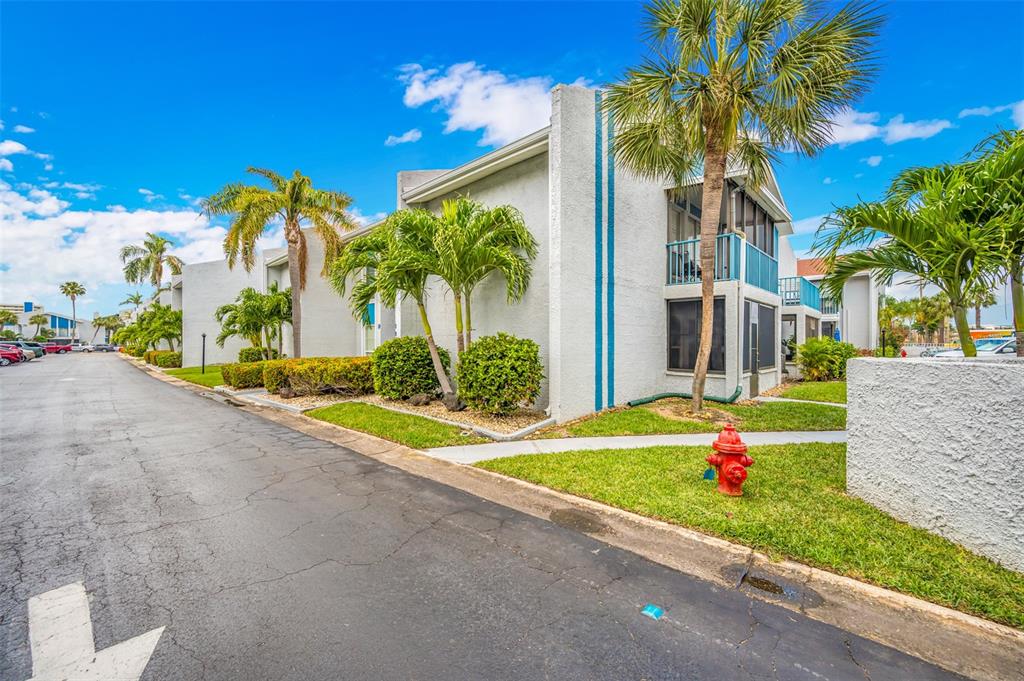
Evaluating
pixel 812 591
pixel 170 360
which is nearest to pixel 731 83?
pixel 812 591

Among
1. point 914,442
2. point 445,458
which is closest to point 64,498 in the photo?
point 445,458

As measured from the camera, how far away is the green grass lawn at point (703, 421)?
322 inches

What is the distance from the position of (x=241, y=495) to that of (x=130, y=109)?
56.7 ft

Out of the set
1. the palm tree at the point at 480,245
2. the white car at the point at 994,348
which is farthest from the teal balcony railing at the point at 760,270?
the white car at the point at 994,348

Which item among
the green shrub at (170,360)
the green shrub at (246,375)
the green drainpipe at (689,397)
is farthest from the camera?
the green shrub at (170,360)

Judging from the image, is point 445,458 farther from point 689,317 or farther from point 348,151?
point 348,151

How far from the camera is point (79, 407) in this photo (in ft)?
39.6

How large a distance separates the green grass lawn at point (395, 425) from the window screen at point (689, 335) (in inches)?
256

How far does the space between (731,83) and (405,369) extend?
30.5 ft

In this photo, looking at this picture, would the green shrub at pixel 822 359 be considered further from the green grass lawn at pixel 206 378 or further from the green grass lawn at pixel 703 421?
the green grass lawn at pixel 206 378

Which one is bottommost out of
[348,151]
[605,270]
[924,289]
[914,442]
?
[914,442]

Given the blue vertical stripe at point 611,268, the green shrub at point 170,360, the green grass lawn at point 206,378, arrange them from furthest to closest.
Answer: the green shrub at point 170,360 < the green grass lawn at point 206,378 < the blue vertical stripe at point 611,268

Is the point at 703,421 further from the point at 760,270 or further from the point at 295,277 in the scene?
the point at 295,277

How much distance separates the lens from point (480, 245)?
351 inches
